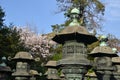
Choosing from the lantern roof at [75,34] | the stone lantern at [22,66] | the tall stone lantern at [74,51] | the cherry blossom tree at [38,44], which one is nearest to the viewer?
the tall stone lantern at [74,51]

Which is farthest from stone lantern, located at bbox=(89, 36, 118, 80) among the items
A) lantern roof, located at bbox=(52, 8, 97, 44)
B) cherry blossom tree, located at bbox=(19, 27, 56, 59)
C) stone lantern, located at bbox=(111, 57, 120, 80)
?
cherry blossom tree, located at bbox=(19, 27, 56, 59)

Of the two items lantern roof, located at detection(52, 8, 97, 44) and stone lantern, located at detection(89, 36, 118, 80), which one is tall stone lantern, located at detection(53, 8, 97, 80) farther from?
stone lantern, located at detection(89, 36, 118, 80)

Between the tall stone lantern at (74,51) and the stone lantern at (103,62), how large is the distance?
141 inches

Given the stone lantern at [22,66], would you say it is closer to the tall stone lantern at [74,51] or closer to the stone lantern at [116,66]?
the stone lantern at [116,66]

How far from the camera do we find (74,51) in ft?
40.9

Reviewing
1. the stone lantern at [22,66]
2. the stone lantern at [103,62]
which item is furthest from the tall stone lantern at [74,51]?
the stone lantern at [22,66]

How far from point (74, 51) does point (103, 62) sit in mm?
4476

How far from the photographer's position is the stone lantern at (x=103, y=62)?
16.2m

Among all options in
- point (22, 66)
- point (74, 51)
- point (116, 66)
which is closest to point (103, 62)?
point (116, 66)

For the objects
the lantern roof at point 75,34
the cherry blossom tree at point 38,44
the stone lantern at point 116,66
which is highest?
the cherry blossom tree at point 38,44

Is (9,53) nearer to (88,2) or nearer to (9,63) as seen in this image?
(9,63)

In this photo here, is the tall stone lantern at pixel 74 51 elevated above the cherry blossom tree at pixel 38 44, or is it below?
below

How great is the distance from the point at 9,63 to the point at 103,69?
45.6 ft

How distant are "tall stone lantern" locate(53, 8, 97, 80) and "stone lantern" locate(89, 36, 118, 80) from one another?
3.59m
